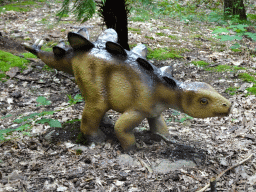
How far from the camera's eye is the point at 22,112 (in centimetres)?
452

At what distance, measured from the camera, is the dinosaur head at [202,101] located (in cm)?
286

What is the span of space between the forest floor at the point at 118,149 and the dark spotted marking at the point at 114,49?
125 cm

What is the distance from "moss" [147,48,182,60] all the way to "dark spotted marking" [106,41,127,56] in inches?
133

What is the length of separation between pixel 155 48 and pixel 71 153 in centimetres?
450

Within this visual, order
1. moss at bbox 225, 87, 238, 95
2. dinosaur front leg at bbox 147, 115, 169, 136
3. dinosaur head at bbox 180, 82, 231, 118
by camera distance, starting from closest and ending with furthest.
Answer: dinosaur head at bbox 180, 82, 231, 118
dinosaur front leg at bbox 147, 115, 169, 136
moss at bbox 225, 87, 238, 95

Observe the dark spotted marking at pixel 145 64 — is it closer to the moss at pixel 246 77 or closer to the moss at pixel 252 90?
the moss at pixel 252 90

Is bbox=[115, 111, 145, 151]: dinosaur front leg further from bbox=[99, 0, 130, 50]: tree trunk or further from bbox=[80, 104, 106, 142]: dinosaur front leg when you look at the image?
bbox=[99, 0, 130, 50]: tree trunk

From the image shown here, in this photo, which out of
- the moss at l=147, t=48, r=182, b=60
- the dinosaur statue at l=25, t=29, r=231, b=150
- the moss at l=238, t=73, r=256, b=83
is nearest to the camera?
the dinosaur statue at l=25, t=29, r=231, b=150

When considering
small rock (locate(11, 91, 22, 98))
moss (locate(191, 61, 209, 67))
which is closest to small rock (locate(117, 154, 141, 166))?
small rock (locate(11, 91, 22, 98))

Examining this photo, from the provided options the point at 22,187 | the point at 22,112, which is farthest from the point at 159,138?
the point at 22,112

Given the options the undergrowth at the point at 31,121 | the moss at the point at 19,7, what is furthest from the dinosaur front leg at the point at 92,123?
the moss at the point at 19,7

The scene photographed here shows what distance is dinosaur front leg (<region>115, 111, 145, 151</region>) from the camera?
318 centimetres

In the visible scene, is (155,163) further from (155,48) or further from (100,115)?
(155,48)

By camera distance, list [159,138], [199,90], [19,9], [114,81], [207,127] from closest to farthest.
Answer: [199,90] < [114,81] < [159,138] < [207,127] < [19,9]
